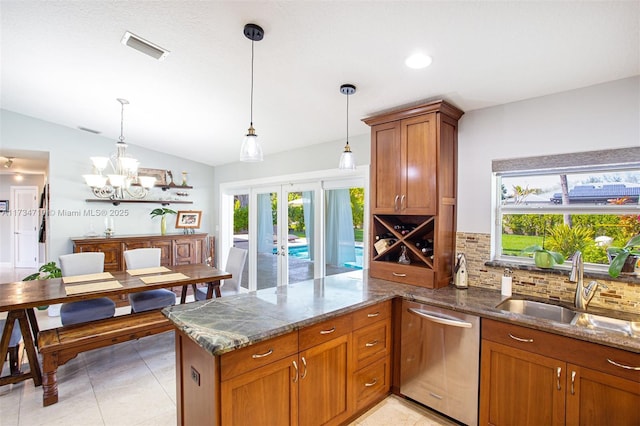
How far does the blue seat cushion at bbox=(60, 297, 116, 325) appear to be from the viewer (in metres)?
3.10

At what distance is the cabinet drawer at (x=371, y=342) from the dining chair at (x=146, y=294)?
261cm

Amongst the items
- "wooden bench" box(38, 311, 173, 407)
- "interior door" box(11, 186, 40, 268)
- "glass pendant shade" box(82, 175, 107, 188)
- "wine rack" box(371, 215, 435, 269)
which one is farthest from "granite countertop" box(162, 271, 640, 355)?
"interior door" box(11, 186, 40, 268)

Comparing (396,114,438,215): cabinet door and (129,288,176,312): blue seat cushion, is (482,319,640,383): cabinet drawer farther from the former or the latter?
(129,288,176,312): blue seat cushion

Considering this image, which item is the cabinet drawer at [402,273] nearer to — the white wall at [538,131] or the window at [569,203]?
the white wall at [538,131]

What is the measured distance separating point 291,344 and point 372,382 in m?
0.95

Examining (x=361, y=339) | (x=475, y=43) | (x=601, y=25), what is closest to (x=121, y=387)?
(x=361, y=339)

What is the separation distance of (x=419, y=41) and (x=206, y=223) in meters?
5.34

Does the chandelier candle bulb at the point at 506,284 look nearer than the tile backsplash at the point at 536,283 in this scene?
No

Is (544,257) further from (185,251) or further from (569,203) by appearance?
(185,251)

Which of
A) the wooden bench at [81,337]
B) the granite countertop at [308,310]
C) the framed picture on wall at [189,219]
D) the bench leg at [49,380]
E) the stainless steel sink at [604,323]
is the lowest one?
the bench leg at [49,380]

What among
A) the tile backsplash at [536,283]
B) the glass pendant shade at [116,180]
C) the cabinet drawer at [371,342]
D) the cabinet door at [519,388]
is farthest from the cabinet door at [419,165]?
the glass pendant shade at [116,180]

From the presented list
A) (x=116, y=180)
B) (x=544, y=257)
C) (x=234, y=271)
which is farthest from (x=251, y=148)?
(x=234, y=271)

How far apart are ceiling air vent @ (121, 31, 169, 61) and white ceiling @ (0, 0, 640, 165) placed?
Answer: 50 mm

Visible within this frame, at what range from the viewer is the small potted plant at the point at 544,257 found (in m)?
2.31
